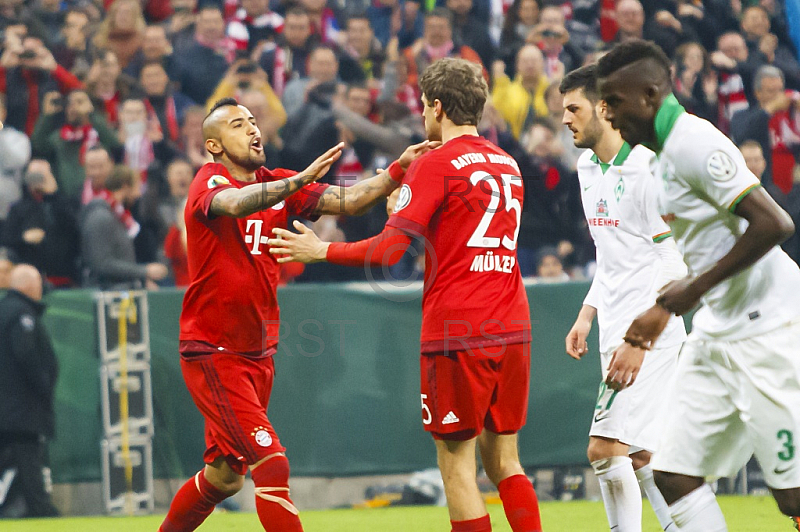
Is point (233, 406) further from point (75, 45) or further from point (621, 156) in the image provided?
point (75, 45)

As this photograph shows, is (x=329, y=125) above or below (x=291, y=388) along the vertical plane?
above

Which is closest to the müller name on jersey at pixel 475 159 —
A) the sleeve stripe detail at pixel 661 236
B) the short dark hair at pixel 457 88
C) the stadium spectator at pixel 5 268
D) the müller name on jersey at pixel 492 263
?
the short dark hair at pixel 457 88

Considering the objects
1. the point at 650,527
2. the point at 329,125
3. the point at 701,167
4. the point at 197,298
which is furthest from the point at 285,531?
the point at 329,125

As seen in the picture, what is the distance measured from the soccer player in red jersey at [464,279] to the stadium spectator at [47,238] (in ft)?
18.6

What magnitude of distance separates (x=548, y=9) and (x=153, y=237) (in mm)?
5056

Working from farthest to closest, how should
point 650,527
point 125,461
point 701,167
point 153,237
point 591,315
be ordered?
point 153,237 → point 125,461 → point 650,527 → point 591,315 → point 701,167

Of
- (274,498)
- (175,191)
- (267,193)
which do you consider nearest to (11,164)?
(175,191)

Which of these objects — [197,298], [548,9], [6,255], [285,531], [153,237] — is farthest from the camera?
[548,9]

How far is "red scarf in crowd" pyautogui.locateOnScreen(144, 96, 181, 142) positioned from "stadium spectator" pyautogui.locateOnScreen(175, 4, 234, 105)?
0.34 meters

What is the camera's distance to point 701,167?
381 centimetres

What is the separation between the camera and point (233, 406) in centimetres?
543

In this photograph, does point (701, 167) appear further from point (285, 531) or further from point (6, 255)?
point (6, 255)

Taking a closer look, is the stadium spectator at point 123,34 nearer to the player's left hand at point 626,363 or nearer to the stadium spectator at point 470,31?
the stadium spectator at point 470,31

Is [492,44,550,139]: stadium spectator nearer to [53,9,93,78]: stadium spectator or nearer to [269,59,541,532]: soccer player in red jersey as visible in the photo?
[53,9,93,78]: stadium spectator
